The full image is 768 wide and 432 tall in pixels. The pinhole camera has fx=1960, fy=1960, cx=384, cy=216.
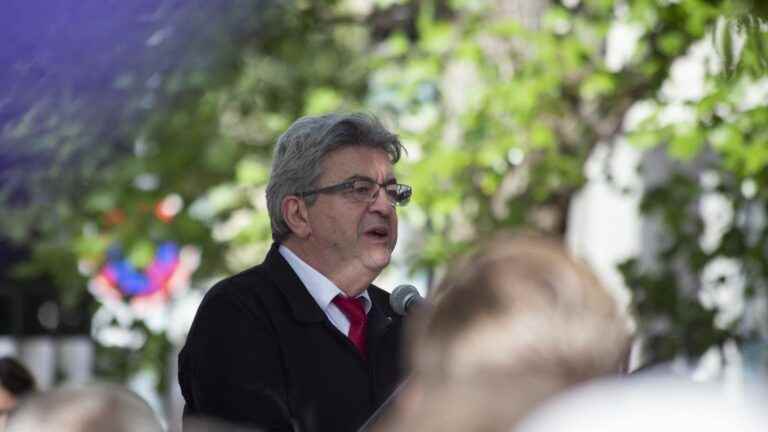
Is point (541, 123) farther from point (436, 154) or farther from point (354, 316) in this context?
point (354, 316)

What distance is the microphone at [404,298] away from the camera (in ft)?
14.8

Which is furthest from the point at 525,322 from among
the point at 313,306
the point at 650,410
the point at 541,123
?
the point at 541,123

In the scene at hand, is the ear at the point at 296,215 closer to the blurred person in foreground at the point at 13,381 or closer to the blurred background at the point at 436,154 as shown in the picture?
the blurred person in foreground at the point at 13,381

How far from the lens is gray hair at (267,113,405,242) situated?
4.68 m

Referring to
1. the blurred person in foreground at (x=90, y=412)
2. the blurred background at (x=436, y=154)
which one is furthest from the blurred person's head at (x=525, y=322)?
the blurred background at (x=436, y=154)

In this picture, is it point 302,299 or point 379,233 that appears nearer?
point 302,299

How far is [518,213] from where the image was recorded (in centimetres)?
1073

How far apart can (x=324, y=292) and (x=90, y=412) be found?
1988 millimetres

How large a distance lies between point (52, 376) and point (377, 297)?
15566 mm

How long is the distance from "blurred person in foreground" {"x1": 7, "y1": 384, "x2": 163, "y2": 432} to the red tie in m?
1.86

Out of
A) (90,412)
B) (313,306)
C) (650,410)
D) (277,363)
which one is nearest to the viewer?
(650,410)

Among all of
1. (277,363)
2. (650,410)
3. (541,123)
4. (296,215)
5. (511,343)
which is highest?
(541,123)

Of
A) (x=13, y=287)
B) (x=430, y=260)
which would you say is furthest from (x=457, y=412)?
(x=13, y=287)

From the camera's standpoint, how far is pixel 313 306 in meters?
4.46
